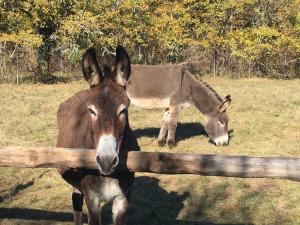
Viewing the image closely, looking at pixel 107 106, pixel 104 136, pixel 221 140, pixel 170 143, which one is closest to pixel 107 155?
pixel 104 136

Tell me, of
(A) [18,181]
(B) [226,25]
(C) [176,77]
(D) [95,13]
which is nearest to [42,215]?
(A) [18,181]

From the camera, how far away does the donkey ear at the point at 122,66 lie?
405 centimetres

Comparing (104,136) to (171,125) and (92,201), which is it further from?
(171,125)

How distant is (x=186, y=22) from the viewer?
31641 mm

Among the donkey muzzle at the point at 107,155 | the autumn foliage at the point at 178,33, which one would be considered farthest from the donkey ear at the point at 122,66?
the autumn foliage at the point at 178,33

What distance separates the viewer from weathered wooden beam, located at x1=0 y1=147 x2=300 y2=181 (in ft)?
13.7

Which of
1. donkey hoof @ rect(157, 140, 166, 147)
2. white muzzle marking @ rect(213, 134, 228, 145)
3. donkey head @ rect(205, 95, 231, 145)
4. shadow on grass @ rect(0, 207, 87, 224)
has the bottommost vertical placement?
donkey hoof @ rect(157, 140, 166, 147)

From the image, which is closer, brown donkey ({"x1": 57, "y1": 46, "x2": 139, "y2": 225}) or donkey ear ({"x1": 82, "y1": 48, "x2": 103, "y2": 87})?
brown donkey ({"x1": 57, "y1": 46, "x2": 139, "y2": 225})

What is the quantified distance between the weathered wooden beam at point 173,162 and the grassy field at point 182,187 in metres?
2.50

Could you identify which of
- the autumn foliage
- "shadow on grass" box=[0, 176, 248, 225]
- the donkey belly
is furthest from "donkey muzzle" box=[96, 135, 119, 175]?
the autumn foliage

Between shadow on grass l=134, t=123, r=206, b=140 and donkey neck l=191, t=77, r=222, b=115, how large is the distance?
1.55 m

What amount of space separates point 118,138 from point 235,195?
479 cm

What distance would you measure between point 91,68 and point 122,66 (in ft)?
1.02

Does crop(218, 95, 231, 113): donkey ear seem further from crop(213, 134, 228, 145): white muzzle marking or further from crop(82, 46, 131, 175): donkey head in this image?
crop(82, 46, 131, 175): donkey head
